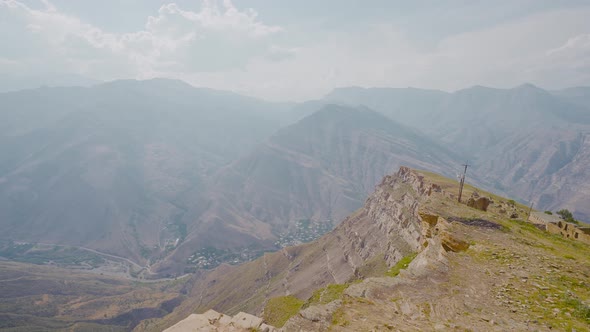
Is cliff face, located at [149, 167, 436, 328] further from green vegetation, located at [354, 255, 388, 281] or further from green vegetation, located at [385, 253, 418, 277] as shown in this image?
green vegetation, located at [385, 253, 418, 277]

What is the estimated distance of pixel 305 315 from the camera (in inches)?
485

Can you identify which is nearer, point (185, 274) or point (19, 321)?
point (19, 321)

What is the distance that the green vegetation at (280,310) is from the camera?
20.5 meters

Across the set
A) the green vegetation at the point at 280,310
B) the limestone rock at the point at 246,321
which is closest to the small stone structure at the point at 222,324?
the limestone rock at the point at 246,321

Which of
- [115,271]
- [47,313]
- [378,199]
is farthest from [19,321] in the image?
[378,199]

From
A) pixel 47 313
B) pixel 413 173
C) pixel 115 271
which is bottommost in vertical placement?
pixel 115 271

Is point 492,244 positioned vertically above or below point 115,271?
above

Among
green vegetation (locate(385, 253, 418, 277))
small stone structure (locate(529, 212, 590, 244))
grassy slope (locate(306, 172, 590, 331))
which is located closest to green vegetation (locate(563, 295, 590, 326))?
grassy slope (locate(306, 172, 590, 331))

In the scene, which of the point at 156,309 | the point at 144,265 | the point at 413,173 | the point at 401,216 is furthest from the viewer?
the point at 144,265

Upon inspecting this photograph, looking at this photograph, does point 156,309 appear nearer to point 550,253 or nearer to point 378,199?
point 378,199

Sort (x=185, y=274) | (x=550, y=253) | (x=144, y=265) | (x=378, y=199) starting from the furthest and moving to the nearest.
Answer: (x=144, y=265)
(x=185, y=274)
(x=378, y=199)
(x=550, y=253)

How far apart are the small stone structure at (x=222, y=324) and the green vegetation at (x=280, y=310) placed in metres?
5.40

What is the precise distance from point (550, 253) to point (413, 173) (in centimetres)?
7011

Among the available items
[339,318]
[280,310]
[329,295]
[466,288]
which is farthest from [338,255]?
[339,318]
